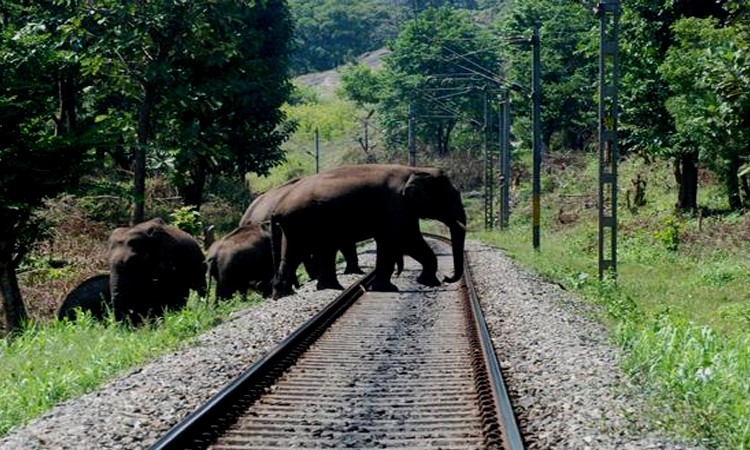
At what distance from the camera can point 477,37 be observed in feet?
286

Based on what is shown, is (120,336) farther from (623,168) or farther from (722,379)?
(623,168)

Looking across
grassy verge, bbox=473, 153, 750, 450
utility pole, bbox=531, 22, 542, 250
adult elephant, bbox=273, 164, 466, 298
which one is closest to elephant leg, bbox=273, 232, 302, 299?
adult elephant, bbox=273, 164, 466, 298

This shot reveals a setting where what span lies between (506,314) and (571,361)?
5110 mm

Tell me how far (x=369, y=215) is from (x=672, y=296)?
6193 millimetres

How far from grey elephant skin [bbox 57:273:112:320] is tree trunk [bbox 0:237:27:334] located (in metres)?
2.34

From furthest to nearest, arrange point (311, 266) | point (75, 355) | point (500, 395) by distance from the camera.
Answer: point (311, 266), point (75, 355), point (500, 395)

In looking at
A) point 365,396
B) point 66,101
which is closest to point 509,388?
point 365,396

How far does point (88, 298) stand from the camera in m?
19.3

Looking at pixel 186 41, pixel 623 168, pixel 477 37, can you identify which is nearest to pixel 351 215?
pixel 186 41

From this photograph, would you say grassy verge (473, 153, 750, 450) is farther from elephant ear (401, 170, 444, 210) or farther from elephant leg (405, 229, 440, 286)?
elephant ear (401, 170, 444, 210)

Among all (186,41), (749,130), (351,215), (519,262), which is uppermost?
(186,41)

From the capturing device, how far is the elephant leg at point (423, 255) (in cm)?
2077

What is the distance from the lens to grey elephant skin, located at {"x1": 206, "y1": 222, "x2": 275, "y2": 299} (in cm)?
2095

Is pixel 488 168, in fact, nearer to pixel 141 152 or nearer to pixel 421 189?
pixel 141 152
